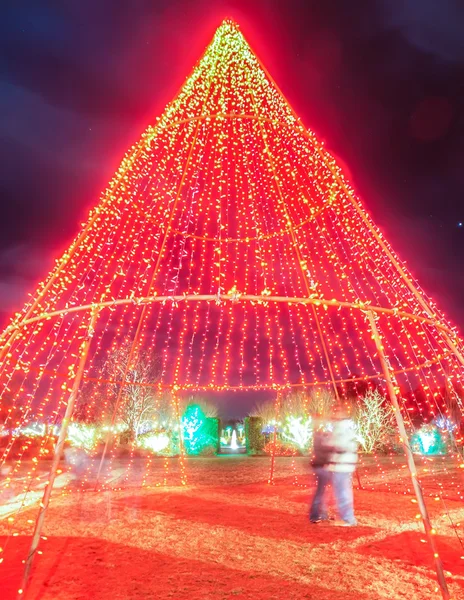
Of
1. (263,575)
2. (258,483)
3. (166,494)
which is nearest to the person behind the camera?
(263,575)

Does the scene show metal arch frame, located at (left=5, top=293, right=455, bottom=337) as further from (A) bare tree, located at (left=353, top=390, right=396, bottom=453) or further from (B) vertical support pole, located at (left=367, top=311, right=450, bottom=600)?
(A) bare tree, located at (left=353, top=390, right=396, bottom=453)

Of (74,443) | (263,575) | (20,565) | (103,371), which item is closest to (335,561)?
(263,575)

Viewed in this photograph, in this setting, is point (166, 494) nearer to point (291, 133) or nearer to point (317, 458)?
point (317, 458)

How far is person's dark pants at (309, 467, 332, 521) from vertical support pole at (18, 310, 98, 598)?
197 inches

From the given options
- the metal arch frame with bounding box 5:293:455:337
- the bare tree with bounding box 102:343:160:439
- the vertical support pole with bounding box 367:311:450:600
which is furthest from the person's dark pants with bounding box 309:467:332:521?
→ the bare tree with bounding box 102:343:160:439

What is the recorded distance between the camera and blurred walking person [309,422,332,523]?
25.5ft

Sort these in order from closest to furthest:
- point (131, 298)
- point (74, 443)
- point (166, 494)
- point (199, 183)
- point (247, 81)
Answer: point (131, 298) → point (247, 81) → point (199, 183) → point (166, 494) → point (74, 443)

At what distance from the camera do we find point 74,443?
28125mm

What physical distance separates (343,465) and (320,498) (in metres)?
0.77

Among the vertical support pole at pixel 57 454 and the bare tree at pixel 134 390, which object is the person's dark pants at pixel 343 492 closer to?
the vertical support pole at pixel 57 454

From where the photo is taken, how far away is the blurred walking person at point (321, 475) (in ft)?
25.5

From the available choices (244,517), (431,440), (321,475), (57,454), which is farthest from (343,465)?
(431,440)

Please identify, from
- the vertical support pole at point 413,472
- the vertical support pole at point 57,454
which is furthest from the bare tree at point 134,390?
the vertical support pole at point 413,472

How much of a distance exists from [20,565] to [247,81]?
26.2ft
